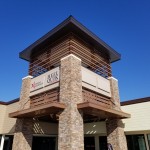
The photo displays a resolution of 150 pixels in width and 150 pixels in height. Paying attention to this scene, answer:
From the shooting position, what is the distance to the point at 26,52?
49.3 feet

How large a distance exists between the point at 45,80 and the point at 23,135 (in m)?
4.10

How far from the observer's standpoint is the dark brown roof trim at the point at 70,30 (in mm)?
12041

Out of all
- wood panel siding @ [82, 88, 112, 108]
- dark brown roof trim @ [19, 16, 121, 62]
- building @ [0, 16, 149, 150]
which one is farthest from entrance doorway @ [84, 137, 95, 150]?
dark brown roof trim @ [19, 16, 121, 62]

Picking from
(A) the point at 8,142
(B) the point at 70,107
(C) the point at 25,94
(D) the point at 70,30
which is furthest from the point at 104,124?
(A) the point at 8,142

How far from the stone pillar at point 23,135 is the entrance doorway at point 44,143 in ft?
13.6

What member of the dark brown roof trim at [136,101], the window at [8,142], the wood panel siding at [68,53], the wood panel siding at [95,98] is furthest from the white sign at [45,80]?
the dark brown roof trim at [136,101]

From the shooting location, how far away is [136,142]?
1442cm

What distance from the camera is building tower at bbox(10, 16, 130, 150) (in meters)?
9.84

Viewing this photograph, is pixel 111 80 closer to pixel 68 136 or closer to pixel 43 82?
pixel 43 82

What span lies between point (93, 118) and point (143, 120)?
12.4 feet

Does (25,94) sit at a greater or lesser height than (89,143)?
greater

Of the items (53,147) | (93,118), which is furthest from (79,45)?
(53,147)

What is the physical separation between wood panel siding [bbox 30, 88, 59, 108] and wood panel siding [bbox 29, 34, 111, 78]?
2226 millimetres

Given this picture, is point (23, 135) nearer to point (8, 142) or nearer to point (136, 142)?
point (8, 142)
